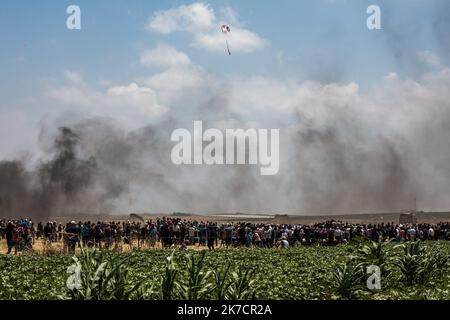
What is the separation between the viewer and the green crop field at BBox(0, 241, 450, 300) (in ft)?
38.2

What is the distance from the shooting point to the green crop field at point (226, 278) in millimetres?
11633

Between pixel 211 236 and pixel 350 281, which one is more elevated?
pixel 350 281

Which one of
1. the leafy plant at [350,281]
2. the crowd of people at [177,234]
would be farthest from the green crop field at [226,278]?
the crowd of people at [177,234]

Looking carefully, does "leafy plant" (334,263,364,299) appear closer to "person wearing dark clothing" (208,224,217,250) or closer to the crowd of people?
the crowd of people

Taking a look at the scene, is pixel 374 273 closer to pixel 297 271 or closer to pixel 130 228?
pixel 297 271

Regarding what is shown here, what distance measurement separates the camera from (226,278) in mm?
16516

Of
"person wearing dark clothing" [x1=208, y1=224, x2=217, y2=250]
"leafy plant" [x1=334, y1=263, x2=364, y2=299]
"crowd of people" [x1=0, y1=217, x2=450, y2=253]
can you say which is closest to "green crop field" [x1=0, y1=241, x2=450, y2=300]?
"leafy plant" [x1=334, y1=263, x2=364, y2=299]

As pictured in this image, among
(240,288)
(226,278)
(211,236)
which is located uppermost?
(240,288)

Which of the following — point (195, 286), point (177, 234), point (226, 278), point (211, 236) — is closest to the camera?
point (195, 286)

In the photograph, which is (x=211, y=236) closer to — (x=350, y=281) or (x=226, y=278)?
(x=226, y=278)

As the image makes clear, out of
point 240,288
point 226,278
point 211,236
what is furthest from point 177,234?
point 240,288

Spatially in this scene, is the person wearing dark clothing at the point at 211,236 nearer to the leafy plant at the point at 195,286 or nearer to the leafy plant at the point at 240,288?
the leafy plant at the point at 240,288

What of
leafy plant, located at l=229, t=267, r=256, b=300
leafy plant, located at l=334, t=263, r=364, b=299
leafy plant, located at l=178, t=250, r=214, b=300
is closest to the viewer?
leafy plant, located at l=178, t=250, r=214, b=300
